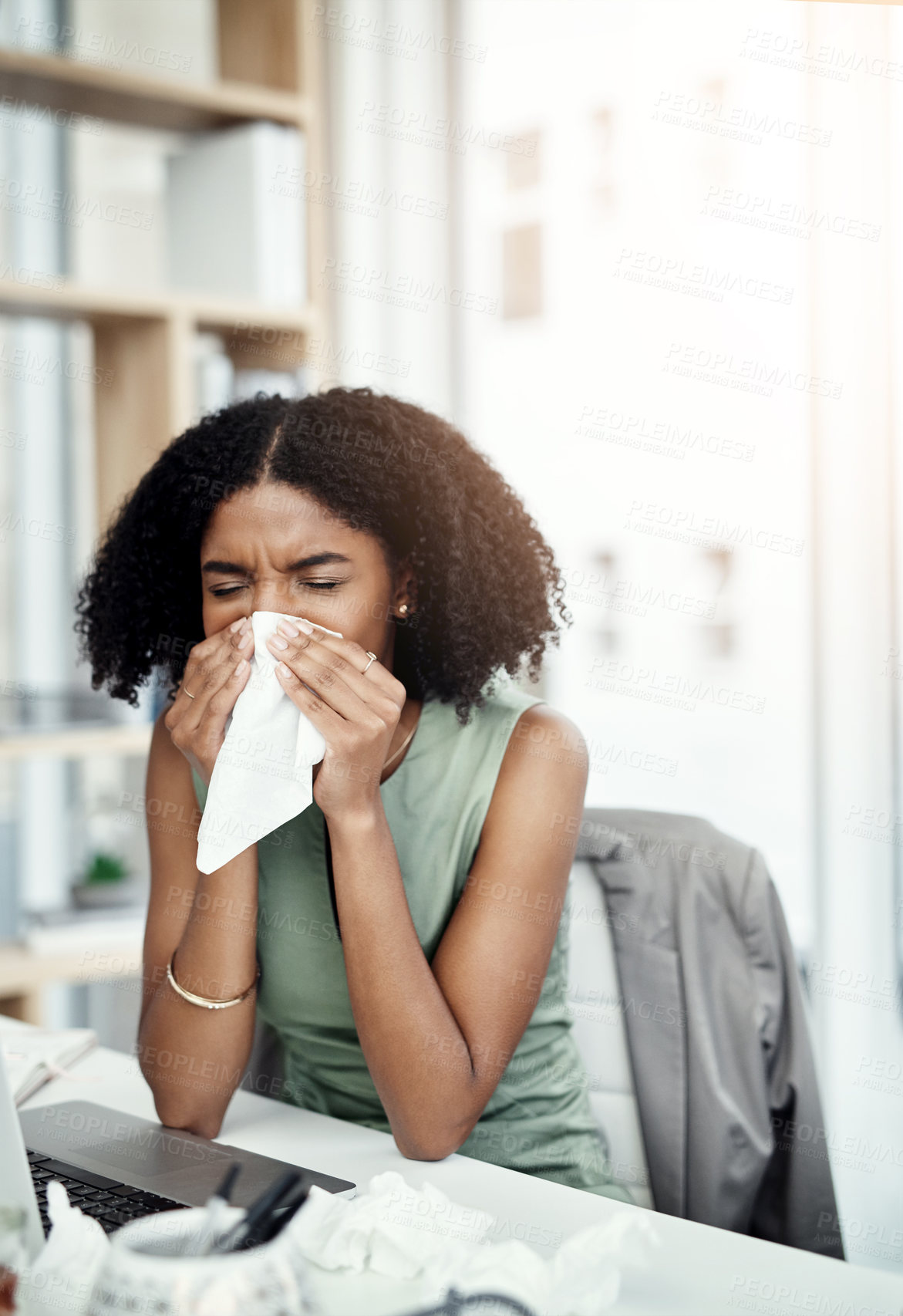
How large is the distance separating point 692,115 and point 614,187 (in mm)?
173

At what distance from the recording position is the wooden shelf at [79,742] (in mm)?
1941

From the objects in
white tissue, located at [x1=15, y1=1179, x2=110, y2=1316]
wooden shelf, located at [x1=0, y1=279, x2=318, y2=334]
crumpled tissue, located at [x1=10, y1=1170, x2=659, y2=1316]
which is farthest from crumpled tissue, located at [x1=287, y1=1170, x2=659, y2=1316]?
wooden shelf, located at [x1=0, y1=279, x2=318, y2=334]

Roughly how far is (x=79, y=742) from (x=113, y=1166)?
1188mm

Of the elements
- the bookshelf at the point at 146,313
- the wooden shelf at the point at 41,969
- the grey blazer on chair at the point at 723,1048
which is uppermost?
the bookshelf at the point at 146,313

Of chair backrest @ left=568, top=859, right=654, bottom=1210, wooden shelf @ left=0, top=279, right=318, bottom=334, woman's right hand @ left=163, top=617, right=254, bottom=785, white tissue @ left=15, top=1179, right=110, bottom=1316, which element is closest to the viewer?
white tissue @ left=15, top=1179, right=110, bottom=1316

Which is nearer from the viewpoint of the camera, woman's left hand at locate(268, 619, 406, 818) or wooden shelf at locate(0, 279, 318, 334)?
woman's left hand at locate(268, 619, 406, 818)

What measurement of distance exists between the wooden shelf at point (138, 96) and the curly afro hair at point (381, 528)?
37.1 inches

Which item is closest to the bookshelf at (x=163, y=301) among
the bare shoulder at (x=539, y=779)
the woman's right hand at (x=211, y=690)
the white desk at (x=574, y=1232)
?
the woman's right hand at (x=211, y=690)

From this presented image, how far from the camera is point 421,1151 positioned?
0.95 metres

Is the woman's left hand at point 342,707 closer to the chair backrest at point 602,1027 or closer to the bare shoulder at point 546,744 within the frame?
the bare shoulder at point 546,744

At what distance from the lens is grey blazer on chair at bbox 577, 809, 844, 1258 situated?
119 cm

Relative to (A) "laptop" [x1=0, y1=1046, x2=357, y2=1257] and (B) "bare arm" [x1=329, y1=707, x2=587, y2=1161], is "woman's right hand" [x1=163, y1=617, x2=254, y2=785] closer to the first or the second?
(B) "bare arm" [x1=329, y1=707, x2=587, y2=1161]

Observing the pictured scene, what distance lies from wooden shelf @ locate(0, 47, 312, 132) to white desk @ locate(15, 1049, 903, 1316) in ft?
5.15

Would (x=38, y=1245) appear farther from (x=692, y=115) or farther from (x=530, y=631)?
(x=692, y=115)
